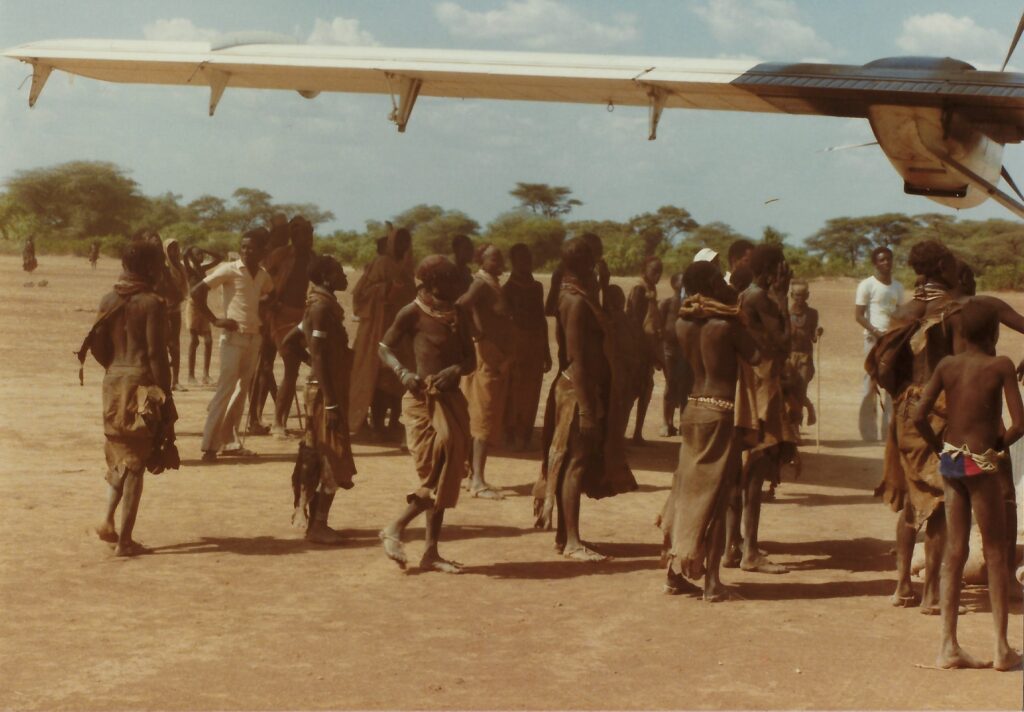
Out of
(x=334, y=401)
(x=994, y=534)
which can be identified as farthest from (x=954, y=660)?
(x=334, y=401)

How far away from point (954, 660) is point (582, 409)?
8.85 feet

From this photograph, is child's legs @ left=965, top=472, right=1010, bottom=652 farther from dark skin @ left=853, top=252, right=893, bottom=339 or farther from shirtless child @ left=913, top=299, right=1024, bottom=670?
dark skin @ left=853, top=252, right=893, bottom=339

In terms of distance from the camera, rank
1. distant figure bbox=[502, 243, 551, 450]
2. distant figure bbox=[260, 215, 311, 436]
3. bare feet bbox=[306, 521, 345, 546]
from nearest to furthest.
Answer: bare feet bbox=[306, 521, 345, 546], distant figure bbox=[502, 243, 551, 450], distant figure bbox=[260, 215, 311, 436]

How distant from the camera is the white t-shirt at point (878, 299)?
498 inches

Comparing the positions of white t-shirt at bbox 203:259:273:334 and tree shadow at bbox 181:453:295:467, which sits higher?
white t-shirt at bbox 203:259:273:334

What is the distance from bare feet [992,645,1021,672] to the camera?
564 cm

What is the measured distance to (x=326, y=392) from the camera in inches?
309

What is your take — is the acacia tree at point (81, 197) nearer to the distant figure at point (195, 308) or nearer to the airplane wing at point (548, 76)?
the distant figure at point (195, 308)

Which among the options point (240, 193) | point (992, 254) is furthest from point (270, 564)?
point (240, 193)

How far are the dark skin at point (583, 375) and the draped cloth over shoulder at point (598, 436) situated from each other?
18 mm

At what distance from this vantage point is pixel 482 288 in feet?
34.6

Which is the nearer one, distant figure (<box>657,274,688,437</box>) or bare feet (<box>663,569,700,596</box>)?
bare feet (<box>663,569,700,596</box>)

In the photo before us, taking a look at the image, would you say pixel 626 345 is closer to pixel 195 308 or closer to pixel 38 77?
pixel 195 308

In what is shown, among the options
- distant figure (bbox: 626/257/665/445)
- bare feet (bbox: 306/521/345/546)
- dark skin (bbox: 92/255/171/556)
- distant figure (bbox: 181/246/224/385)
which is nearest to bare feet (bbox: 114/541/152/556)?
dark skin (bbox: 92/255/171/556)
